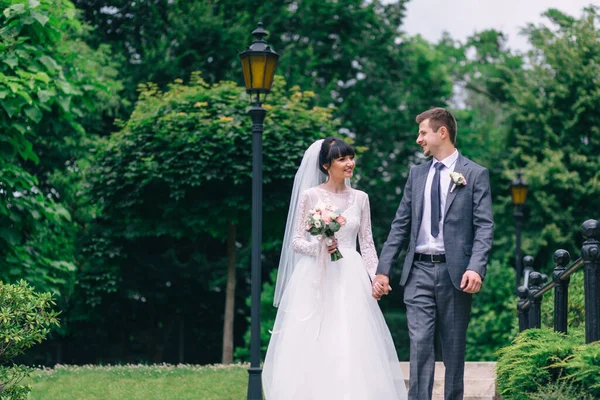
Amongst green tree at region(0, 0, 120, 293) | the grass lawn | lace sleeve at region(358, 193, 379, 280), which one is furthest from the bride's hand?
green tree at region(0, 0, 120, 293)

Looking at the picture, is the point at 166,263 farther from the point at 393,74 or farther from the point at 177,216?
the point at 393,74

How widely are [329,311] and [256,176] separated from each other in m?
2.41

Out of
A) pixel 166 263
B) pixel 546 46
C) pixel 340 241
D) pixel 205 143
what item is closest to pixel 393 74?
pixel 546 46

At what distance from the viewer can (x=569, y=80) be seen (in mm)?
23750

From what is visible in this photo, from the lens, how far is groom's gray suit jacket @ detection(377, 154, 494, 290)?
233 inches

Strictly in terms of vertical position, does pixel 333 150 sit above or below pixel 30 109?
below

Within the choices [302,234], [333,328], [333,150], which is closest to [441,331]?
[333,328]

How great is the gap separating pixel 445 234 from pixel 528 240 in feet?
59.1

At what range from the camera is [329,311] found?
285 inches

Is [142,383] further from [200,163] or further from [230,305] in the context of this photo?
[230,305]

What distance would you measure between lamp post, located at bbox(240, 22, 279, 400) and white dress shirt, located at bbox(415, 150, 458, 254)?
3051 mm

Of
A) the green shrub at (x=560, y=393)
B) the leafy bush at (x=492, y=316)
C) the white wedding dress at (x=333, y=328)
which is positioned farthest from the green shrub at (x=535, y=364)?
the leafy bush at (x=492, y=316)

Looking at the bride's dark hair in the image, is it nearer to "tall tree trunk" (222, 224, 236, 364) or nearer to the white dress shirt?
the white dress shirt

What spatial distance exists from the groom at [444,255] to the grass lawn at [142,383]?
381cm
